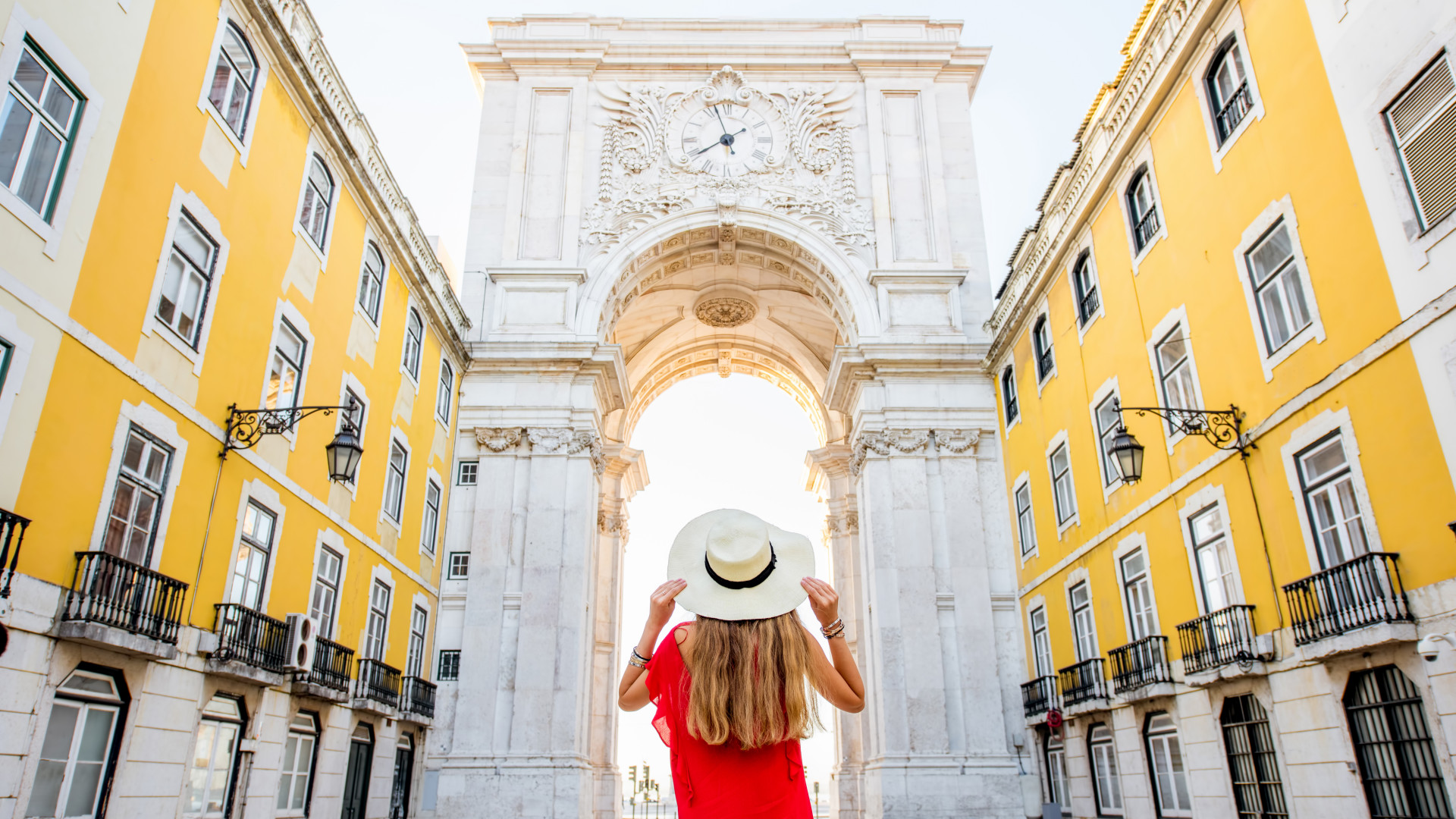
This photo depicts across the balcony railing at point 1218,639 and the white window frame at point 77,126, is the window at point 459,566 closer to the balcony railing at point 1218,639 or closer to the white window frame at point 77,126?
the white window frame at point 77,126

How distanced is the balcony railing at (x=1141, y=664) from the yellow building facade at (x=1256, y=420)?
0.06 m

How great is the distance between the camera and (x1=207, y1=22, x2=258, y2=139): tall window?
13266 mm

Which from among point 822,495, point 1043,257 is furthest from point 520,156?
point 822,495

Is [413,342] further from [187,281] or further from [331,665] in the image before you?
[187,281]

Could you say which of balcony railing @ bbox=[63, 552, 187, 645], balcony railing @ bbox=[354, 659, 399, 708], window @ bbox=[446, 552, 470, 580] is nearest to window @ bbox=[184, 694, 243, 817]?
balcony railing @ bbox=[63, 552, 187, 645]

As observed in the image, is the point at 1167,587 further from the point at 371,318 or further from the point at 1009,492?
the point at 371,318

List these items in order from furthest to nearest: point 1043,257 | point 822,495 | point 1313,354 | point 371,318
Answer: point 822,495 → point 1043,257 → point 371,318 → point 1313,354

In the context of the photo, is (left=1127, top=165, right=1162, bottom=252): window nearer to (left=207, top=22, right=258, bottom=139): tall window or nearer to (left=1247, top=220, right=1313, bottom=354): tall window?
(left=1247, top=220, right=1313, bottom=354): tall window

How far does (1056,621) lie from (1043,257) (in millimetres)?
7795

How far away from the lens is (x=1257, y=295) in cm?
1305

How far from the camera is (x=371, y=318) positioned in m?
18.7

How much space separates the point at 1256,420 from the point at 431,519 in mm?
17214

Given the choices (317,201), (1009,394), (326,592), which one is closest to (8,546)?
(326,592)

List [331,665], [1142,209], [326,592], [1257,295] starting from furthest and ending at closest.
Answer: [1142,209] → [326,592] → [331,665] → [1257,295]
